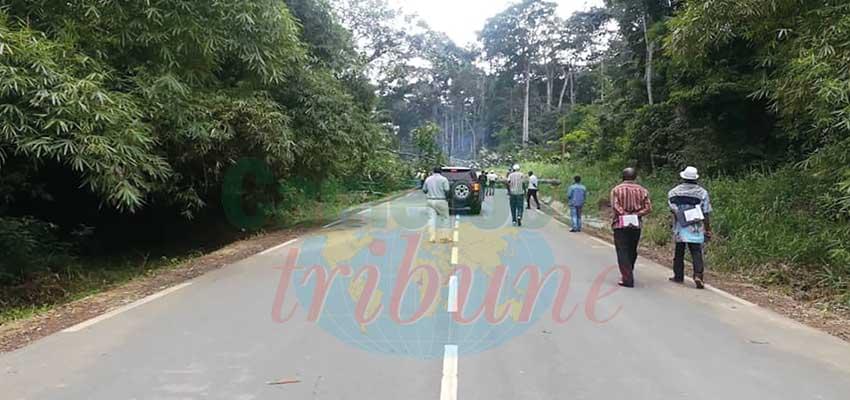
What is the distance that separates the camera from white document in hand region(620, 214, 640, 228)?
354 inches

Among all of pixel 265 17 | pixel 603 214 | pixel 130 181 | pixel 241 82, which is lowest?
pixel 603 214

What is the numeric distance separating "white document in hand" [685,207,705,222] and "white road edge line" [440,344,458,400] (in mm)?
4684

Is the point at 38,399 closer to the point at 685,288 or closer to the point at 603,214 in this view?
the point at 685,288

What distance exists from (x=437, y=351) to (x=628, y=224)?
172 inches

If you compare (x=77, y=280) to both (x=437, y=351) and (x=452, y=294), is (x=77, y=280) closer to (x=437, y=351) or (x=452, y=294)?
(x=452, y=294)

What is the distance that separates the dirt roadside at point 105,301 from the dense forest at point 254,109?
1.23 m

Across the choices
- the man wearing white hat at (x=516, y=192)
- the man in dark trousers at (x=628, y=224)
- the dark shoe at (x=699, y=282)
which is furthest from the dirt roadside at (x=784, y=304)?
the man wearing white hat at (x=516, y=192)

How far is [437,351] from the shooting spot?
18.7 feet

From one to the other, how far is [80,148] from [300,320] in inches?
157

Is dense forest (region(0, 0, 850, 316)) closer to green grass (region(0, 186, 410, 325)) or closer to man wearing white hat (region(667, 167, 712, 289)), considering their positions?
green grass (region(0, 186, 410, 325))

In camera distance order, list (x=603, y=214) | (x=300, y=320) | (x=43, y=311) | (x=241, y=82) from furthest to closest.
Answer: (x=603, y=214) < (x=241, y=82) < (x=43, y=311) < (x=300, y=320)

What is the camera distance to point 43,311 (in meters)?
8.01

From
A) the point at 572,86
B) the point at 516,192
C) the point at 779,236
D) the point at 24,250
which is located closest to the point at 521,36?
the point at 572,86

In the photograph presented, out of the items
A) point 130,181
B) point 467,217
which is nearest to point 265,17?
point 130,181
